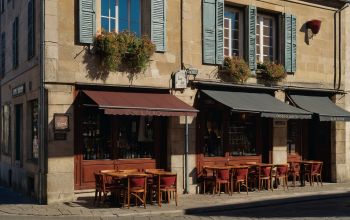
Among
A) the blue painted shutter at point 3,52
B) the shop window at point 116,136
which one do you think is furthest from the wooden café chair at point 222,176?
the blue painted shutter at point 3,52

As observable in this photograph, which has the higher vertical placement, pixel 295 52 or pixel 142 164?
pixel 295 52

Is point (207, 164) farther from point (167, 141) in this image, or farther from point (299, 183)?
point (299, 183)

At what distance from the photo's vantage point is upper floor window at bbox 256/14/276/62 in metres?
16.5

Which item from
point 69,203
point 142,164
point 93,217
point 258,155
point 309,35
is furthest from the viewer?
point 309,35

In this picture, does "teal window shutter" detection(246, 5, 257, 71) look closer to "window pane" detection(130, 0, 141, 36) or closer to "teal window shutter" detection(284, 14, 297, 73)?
"teal window shutter" detection(284, 14, 297, 73)

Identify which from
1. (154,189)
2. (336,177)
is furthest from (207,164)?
(336,177)

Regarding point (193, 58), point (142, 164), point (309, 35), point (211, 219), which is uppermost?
point (309, 35)

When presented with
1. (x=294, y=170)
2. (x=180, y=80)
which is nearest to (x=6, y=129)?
(x=180, y=80)

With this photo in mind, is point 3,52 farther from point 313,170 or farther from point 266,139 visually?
point 313,170

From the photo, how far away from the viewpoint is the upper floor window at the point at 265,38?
16484 millimetres

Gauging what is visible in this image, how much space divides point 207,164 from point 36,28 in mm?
5911

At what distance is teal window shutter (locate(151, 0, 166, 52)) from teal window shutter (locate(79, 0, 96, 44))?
1.68 m

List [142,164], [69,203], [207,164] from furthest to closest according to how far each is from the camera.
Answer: [207,164] < [142,164] < [69,203]

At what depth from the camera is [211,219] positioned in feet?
36.3
